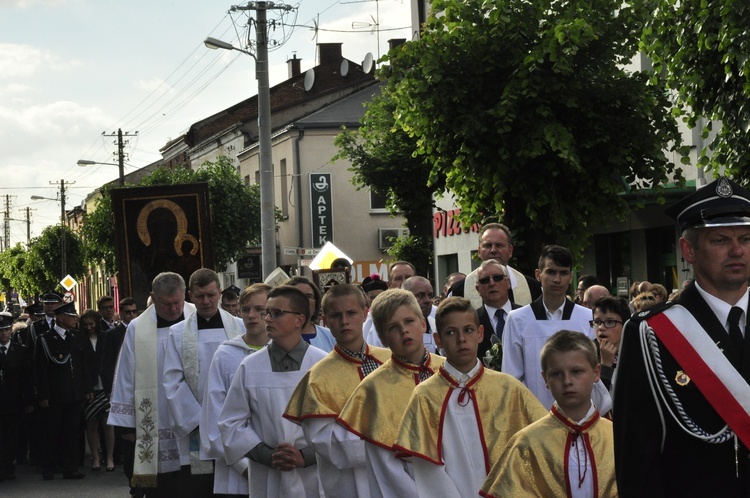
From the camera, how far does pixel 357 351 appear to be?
7320mm

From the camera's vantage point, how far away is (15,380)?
17266 millimetres

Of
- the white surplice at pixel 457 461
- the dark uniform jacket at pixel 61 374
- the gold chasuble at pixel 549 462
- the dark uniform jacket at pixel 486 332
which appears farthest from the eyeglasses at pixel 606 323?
the dark uniform jacket at pixel 61 374

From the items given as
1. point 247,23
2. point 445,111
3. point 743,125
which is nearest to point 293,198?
point 247,23

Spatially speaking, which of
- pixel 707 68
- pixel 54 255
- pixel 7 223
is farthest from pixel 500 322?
pixel 7 223

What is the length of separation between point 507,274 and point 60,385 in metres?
9.37

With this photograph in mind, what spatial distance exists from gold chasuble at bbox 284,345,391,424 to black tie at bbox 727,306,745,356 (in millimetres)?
3389

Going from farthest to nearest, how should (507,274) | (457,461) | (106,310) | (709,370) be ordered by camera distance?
1. (106,310)
2. (507,274)
3. (457,461)
4. (709,370)

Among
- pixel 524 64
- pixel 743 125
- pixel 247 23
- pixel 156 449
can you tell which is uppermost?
pixel 247 23

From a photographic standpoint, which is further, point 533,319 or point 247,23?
point 247,23

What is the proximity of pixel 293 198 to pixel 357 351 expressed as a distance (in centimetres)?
4176

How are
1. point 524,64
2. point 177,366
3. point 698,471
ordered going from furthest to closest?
1. point 524,64
2. point 177,366
3. point 698,471

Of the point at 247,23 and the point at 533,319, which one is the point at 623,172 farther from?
the point at 247,23

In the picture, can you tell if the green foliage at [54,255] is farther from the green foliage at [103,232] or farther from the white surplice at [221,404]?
the white surplice at [221,404]

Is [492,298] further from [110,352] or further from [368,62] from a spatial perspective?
[368,62]
